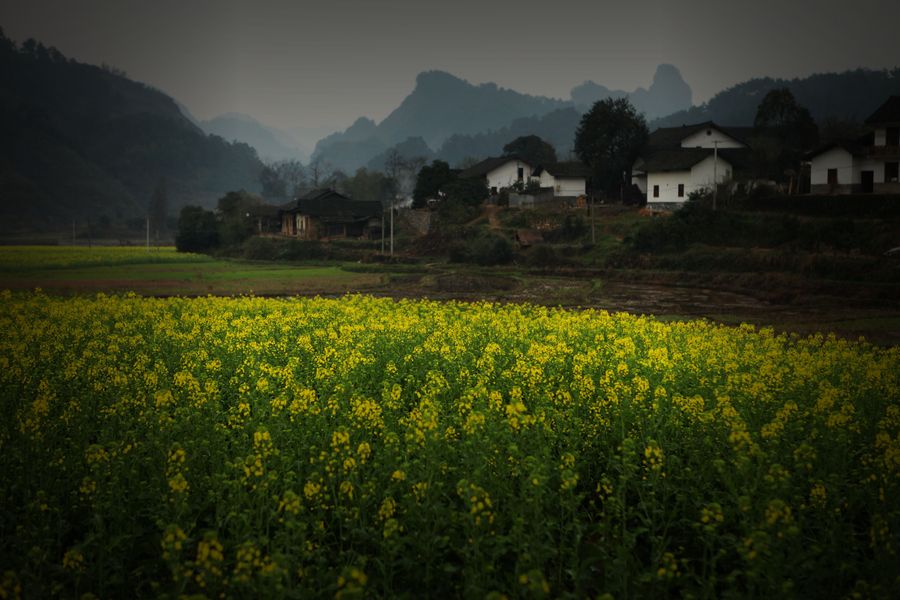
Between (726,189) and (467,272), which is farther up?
(726,189)

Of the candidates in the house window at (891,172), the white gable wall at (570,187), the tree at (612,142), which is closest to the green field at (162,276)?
the white gable wall at (570,187)

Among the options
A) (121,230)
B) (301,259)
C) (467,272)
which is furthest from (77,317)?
(121,230)

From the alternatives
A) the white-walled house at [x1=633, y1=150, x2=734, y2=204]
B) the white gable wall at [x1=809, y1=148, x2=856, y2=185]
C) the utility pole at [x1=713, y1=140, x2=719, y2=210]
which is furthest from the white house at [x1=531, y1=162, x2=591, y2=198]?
the white gable wall at [x1=809, y1=148, x2=856, y2=185]

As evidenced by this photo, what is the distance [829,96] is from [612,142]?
87.1m

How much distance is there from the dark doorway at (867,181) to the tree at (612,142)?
22712 mm

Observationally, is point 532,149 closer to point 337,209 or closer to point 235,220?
point 337,209

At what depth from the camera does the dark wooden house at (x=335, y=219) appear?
75250 mm

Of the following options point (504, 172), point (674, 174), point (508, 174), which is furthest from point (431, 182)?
point (674, 174)

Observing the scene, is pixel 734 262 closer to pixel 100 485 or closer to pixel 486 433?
pixel 486 433

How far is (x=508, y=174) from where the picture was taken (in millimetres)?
79062

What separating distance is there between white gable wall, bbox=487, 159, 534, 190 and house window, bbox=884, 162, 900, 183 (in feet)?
119

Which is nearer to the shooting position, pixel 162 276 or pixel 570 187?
pixel 162 276

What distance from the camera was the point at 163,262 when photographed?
5875 centimetres

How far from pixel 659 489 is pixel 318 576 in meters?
3.92
